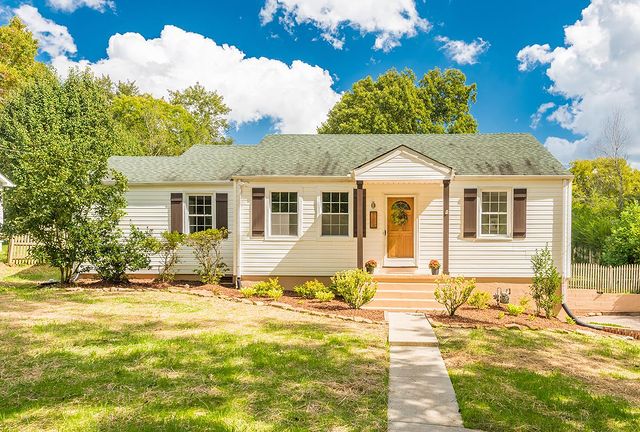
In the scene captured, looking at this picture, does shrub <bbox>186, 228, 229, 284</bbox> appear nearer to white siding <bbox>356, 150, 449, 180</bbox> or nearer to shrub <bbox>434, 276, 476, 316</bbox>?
white siding <bbox>356, 150, 449, 180</bbox>

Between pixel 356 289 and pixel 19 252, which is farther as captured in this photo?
pixel 19 252

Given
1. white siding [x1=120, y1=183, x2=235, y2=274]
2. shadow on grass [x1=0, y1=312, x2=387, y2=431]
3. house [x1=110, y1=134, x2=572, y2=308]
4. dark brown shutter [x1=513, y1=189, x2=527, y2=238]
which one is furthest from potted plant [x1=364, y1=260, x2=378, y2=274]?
shadow on grass [x1=0, y1=312, x2=387, y2=431]

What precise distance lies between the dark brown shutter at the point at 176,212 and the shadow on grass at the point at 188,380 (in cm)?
596

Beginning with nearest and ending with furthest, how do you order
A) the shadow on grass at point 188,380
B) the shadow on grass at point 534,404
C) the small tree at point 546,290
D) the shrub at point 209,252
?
the shadow on grass at point 188,380 < the shadow on grass at point 534,404 < the small tree at point 546,290 < the shrub at point 209,252

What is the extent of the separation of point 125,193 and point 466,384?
39.2 feet

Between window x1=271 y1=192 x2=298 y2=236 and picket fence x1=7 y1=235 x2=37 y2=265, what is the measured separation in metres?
12.2

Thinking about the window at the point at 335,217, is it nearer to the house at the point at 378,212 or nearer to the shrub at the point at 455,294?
the house at the point at 378,212

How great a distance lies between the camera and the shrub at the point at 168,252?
11883 mm

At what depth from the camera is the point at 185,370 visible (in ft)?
16.3

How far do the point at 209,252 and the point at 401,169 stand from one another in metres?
6.67

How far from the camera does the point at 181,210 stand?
500 inches

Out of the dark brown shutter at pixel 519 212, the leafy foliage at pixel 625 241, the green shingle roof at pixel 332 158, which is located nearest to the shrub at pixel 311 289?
the green shingle roof at pixel 332 158

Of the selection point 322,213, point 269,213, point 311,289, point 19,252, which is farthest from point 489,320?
point 19,252

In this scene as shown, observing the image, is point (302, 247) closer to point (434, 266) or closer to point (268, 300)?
point (268, 300)
